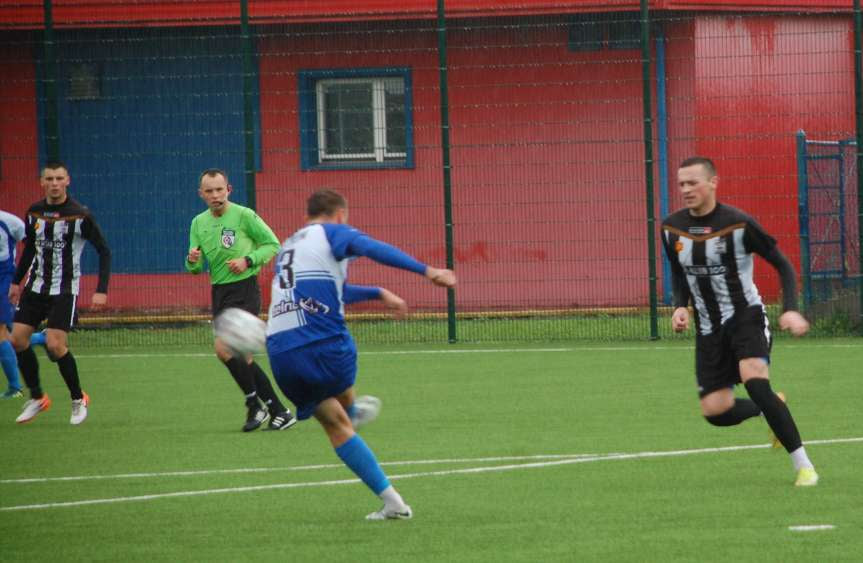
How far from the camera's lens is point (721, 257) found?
380 inches

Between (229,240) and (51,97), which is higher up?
(51,97)

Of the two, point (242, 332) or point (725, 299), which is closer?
point (242, 332)

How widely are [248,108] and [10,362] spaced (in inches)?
222

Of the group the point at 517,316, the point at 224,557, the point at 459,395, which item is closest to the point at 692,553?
the point at 224,557

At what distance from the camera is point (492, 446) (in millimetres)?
11359

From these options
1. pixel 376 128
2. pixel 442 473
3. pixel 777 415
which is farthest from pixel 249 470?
pixel 376 128

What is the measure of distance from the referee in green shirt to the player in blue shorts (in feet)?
7.44

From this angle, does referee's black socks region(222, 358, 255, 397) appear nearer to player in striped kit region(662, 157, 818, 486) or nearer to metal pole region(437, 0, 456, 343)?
player in striped kit region(662, 157, 818, 486)

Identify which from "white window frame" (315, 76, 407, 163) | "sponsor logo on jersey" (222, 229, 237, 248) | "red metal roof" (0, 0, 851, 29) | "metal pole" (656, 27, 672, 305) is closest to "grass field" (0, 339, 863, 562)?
"sponsor logo on jersey" (222, 229, 237, 248)

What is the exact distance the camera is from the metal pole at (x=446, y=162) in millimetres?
19266

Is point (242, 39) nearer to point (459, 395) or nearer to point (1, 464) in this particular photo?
point (459, 395)

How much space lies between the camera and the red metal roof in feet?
67.7

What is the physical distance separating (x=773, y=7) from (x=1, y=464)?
12324 mm

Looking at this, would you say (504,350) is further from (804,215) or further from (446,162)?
(804,215)
